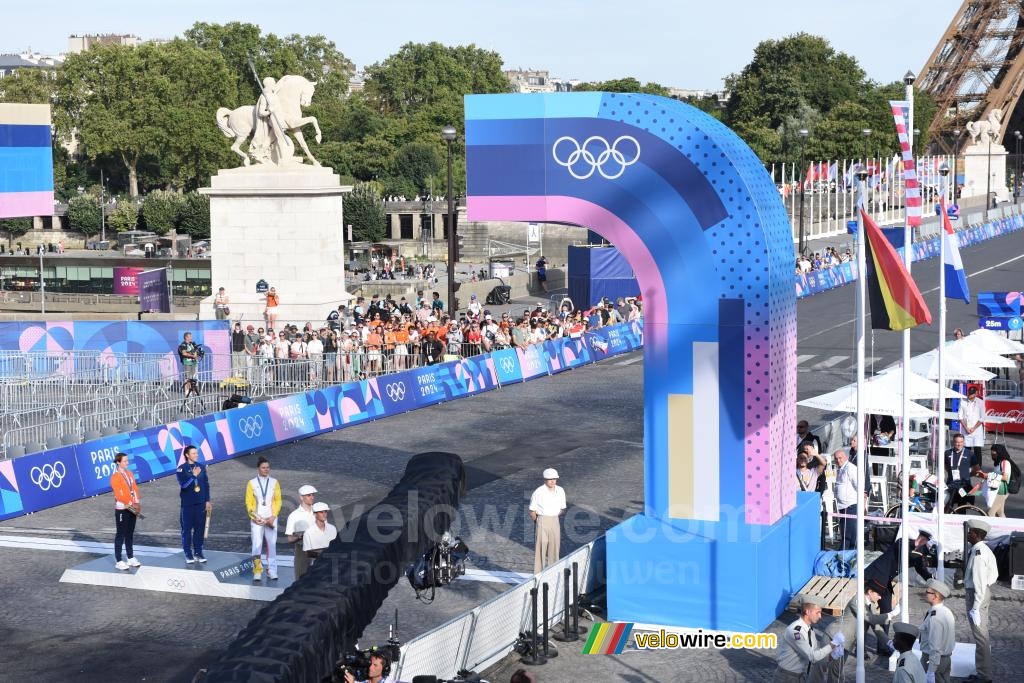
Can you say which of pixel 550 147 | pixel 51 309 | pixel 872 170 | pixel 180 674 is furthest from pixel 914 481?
pixel 872 170

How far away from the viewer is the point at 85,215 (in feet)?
348

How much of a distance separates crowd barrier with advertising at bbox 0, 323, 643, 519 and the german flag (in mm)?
13745

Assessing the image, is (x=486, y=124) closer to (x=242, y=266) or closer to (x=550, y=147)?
(x=550, y=147)

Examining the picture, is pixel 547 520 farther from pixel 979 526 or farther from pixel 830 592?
pixel 979 526

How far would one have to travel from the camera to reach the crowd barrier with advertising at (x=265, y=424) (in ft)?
74.0

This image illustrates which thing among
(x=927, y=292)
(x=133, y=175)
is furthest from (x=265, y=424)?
(x=133, y=175)

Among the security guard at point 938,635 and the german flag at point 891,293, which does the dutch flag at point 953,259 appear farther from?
the security guard at point 938,635

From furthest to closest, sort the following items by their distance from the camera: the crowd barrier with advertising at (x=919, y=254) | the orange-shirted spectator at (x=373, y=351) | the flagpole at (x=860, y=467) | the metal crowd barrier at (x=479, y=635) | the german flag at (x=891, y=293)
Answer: the crowd barrier with advertising at (x=919, y=254) → the orange-shirted spectator at (x=373, y=351) → the german flag at (x=891, y=293) → the flagpole at (x=860, y=467) → the metal crowd barrier at (x=479, y=635)

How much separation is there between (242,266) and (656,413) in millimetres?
27335

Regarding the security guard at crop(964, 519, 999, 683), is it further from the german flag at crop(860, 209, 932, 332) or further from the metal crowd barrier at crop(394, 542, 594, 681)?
the metal crowd barrier at crop(394, 542, 594, 681)

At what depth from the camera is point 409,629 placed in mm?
15727

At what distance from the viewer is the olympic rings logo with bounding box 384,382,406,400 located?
101 feet

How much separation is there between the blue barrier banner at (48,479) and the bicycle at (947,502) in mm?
12709

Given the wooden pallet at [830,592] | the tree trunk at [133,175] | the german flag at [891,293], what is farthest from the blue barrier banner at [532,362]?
the tree trunk at [133,175]
